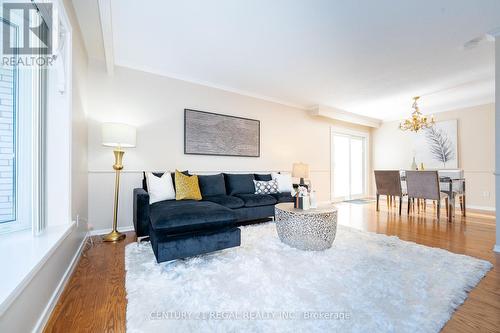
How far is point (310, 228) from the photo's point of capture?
2232 millimetres

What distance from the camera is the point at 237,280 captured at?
169cm

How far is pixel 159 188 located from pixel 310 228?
197 cm

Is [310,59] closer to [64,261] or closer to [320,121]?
[320,121]

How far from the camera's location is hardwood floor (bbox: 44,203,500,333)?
49.6 inches

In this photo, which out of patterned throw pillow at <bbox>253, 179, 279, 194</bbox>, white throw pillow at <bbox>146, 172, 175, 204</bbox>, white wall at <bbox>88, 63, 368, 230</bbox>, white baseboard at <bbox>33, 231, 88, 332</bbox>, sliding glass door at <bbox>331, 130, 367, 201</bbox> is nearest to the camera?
white baseboard at <bbox>33, 231, 88, 332</bbox>

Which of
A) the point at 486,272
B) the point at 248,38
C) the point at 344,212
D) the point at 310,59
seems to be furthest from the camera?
the point at 344,212

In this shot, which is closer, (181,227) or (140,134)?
(181,227)

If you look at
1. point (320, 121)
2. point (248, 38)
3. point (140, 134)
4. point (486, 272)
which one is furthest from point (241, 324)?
point (320, 121)

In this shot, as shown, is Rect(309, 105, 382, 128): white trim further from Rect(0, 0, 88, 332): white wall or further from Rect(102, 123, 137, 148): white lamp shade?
Rect(0, 0, 88, 332): white wall

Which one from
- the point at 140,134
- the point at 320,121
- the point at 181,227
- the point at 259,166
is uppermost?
the point at 320,121

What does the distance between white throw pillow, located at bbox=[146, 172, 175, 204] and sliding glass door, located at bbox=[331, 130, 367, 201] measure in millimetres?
4403

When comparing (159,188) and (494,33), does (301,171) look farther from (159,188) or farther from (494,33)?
(494,33)

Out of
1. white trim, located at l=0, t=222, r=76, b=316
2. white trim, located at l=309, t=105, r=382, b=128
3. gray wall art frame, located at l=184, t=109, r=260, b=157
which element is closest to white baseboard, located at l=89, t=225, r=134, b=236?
gray wall art frame, located at l=184, t=109, r=260, b=157

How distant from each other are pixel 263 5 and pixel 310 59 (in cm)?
125
